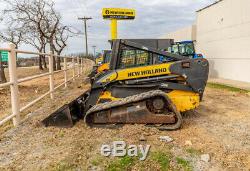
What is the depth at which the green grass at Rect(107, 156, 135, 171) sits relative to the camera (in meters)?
3.60

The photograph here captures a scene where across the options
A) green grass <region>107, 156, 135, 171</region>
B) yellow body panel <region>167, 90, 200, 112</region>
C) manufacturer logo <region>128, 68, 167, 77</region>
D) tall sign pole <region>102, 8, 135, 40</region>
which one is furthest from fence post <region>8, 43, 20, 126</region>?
tall sign pole <region>102, 8, 135, 40</region>

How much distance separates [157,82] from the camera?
224 inches

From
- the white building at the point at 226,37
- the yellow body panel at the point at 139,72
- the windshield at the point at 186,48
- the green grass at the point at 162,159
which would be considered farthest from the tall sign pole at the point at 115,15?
the green grass at the point at 162,159

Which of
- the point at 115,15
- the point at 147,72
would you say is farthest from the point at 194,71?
the point at 115,15

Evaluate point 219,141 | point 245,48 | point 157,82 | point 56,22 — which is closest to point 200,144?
point 219,141

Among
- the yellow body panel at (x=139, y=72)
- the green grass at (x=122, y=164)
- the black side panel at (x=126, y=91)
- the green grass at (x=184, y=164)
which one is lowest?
the green grass at (x=184, y=164)

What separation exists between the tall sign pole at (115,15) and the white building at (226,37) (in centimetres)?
677

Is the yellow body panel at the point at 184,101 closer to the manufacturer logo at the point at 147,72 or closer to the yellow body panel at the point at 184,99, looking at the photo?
the yellow body panel at the point at 184,99

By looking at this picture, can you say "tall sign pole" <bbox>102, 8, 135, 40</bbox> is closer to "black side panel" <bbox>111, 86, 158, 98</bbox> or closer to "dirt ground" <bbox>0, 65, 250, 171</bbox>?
"black side panel" <bbox>111, 86, 158, 98</bbox>

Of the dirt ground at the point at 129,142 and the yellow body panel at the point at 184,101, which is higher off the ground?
the yellow body panel at the point at 184,101

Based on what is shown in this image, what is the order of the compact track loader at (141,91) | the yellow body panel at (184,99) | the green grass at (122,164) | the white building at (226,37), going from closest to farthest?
1. the green grass at (122,164)
2. the compact track loader at (141,91)
3. the yellow body panel at (184,99)
4. the white building at (226,37)

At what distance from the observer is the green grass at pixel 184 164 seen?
3.66 metres

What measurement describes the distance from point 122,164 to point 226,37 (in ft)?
59.1

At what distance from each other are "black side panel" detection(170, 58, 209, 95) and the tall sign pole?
1414cm
